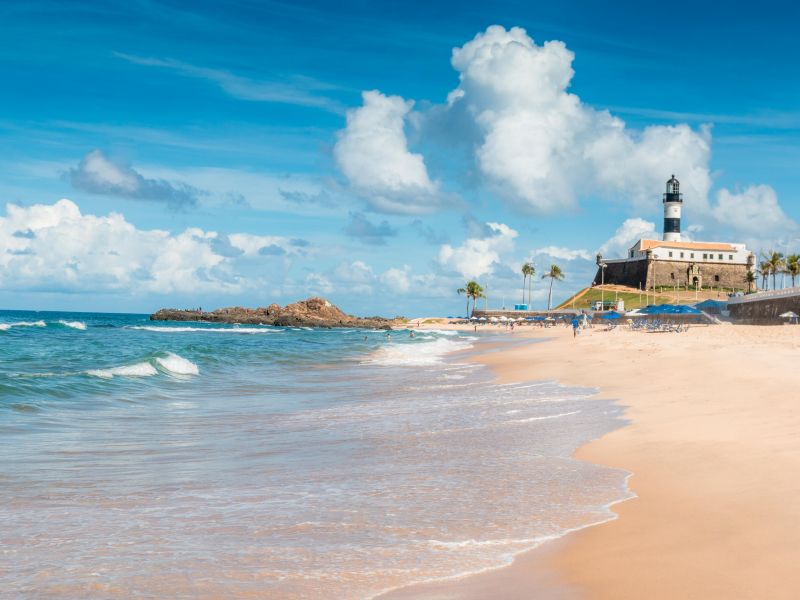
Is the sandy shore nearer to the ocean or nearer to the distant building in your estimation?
the ocean

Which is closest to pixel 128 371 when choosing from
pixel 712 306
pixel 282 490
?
pixel 282 490

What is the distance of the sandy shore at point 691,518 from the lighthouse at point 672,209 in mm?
A: 119864

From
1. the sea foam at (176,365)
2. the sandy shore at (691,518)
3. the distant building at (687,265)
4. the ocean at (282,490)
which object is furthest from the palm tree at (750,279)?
the sandy shore at (691,518)

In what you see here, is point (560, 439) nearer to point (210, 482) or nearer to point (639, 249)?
point (210, 482)

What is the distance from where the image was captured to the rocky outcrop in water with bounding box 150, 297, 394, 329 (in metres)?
133

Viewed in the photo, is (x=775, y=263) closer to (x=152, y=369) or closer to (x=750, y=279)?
(x=750, y=279)

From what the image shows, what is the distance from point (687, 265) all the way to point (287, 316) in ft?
239

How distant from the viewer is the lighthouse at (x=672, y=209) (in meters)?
→ 127

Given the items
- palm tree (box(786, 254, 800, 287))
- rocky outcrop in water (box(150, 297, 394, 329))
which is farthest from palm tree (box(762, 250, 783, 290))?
rocky outcrop in water (box(150, 297, 394, 329))

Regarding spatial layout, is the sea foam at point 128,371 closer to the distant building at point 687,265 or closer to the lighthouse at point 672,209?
the distant building at point 687,265

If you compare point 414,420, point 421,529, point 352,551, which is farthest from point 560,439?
point 352,551

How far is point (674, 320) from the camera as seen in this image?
250 ft

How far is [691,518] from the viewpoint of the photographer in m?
6.89

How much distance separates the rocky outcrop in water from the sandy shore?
119462mm
